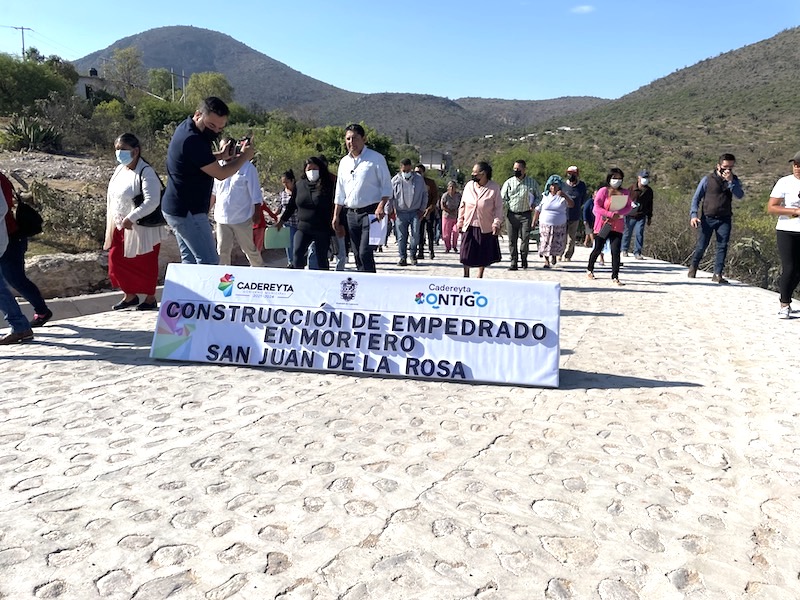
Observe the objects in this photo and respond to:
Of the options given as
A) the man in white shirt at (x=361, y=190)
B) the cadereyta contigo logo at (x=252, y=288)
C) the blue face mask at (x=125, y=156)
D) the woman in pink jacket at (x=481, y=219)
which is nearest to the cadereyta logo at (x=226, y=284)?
the cadereyta contigo logo at (x=252, y=288)

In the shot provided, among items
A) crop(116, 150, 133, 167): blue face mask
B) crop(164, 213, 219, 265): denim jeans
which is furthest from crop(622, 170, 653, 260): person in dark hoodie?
crop(116, 150, 133, 167): blue face mask

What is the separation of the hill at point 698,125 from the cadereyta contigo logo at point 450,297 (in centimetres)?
4857

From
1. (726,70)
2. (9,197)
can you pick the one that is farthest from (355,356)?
(726,70)

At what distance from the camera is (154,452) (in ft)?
10.8

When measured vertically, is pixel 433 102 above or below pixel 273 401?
above

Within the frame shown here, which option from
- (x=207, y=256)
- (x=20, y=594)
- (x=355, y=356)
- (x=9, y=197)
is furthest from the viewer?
(x=207, y=256)

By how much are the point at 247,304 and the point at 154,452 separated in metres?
1.72

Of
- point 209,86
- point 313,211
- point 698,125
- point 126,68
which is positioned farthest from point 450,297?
point 126,68

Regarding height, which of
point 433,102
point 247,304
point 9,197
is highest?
point 433,102

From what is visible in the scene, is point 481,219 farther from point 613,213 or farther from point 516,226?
point 516,226

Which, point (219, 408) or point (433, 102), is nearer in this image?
point (219, 408)

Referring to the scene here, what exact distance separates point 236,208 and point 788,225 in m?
5.93

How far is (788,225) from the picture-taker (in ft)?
23.1

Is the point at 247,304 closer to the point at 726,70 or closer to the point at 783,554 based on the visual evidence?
the point at 783,554
